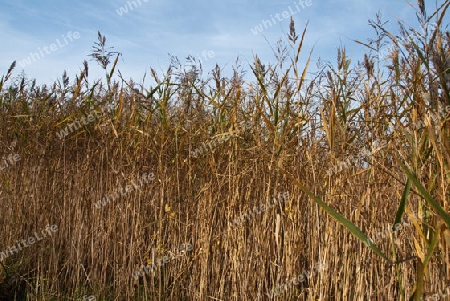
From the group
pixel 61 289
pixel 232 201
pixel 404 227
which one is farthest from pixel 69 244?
pixel 404 227

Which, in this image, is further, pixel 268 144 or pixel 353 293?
pixel 268 144

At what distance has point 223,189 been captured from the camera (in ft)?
9.50

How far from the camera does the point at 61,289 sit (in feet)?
10.4

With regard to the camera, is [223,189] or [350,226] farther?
[223,189]

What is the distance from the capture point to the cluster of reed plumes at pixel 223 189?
7.00 ft

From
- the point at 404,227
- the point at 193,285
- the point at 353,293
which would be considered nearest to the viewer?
the point at 404,227

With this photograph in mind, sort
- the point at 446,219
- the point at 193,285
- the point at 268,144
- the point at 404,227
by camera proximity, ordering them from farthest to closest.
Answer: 1. the point at 193,285
2. the point at 268,144
3. the point at 404,227
4. the point at 446,219

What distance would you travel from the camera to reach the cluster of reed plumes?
213 cm

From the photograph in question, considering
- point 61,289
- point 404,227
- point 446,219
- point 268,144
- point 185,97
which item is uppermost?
point 185,97

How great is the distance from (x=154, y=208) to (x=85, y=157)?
0.73 meters

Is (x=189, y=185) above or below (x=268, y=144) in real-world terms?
below

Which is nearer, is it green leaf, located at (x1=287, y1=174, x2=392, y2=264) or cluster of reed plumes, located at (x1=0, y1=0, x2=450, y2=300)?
green leaf, located at (x1=287, y1=174, x2=392, y2=264)

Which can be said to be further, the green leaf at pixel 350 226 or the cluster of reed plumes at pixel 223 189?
the cluster of reed plumes at pixel 223 189

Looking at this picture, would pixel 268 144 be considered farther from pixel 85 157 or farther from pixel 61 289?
pixel 61 289
